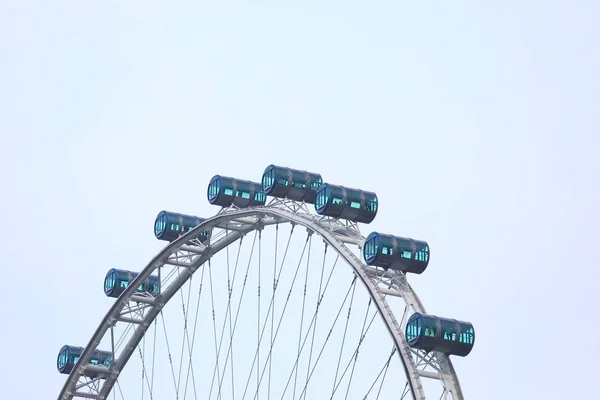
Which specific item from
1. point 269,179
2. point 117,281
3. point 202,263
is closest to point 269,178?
point 269,179

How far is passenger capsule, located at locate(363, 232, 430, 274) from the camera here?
86.3m

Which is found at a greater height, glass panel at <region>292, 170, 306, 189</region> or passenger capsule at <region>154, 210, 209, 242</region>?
glass panel at <region>292, 170, 306, 189</region>

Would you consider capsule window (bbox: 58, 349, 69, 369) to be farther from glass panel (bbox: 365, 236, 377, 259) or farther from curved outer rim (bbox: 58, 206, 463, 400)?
glass panel (bbox: 365, 236, 377, 259)

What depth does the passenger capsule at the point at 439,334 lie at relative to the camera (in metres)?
82.4

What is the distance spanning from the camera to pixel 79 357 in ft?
387

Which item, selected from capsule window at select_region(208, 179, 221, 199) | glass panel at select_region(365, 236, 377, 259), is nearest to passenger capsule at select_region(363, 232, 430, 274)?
glass panel at select_region(365, 236, 377, 259)

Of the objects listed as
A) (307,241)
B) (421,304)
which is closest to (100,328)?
(307,241)

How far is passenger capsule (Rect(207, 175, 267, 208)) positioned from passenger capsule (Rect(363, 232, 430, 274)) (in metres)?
15.6

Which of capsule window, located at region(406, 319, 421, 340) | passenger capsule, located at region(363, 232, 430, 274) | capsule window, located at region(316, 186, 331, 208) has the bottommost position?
capsule window, located at region(406, 319, 421, 340)

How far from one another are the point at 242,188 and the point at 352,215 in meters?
12.0

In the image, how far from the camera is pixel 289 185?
9450 cm

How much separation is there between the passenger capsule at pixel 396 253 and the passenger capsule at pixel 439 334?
3.94m

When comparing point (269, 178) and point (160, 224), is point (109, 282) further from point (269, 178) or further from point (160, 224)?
point (269, 178)

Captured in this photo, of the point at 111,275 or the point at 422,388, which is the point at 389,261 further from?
the point at 111,275
